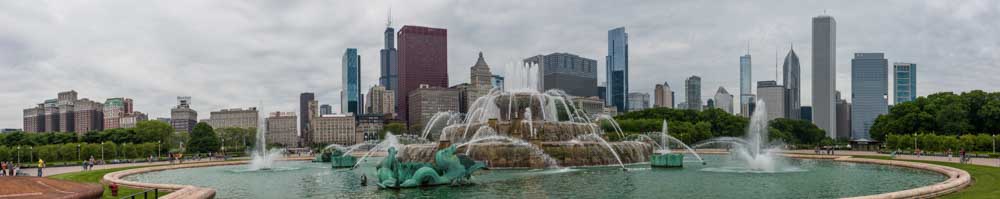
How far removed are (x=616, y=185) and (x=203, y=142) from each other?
276ft

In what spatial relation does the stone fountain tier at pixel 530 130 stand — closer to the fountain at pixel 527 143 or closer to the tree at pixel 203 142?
the fountain at pixel 527 143

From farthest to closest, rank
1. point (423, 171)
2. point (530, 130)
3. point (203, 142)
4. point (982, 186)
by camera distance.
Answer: point (203, 142) < point (530, 130) < point (423, 171) < point (982, 186)

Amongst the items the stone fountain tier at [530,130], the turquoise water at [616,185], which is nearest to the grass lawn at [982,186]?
the turquoise water at [616,185]

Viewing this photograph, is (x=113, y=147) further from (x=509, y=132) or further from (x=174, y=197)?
(x=174, y=197)

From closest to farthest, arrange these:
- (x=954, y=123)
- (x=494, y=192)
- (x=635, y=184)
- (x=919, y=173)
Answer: (x=494, y=192)
(x=635, y=184)
(x=919, y=173)
(x=954, y=123)

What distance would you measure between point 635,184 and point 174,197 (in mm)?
17577

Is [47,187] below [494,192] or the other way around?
the other way around

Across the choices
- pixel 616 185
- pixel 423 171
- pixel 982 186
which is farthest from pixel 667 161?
pixel 423 171

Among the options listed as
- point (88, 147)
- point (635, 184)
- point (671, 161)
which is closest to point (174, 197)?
point (635, 184)

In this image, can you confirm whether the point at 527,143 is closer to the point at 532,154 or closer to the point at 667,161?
the point at 532,154

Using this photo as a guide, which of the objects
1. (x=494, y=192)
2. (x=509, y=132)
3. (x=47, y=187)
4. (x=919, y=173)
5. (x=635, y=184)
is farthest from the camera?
(x=509, y=132)

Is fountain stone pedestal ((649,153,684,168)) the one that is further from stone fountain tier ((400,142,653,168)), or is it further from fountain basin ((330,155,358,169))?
fountain basin ((330,155,358,169))

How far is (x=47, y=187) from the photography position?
12.4 meters

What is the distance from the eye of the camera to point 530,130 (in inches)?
1708
